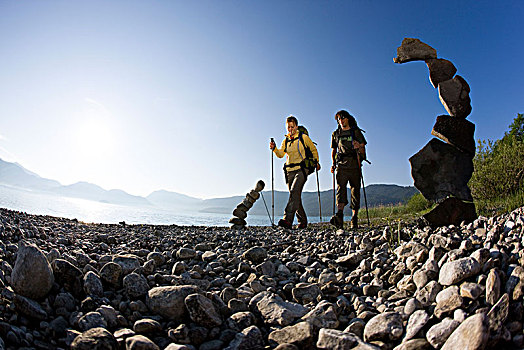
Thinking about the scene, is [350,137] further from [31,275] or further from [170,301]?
[31,275]

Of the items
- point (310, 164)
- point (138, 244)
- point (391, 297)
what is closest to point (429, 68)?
point (310, 164)

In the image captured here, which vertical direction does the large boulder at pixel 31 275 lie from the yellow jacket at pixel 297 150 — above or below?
below

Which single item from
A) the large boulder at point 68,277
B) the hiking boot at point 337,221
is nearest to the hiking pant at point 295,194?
the hiking boot at point 337,221

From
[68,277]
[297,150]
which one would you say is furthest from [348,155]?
[68,277]

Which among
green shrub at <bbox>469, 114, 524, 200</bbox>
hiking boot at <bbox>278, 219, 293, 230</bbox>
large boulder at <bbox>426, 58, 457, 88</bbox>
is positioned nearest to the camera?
large boulder at <bbox>426, 58, 457, 88</bbox>

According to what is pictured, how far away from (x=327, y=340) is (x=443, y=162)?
17.8 ft

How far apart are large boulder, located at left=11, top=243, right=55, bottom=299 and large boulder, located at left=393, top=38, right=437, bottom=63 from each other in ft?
22.4

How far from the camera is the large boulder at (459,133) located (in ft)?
19.6

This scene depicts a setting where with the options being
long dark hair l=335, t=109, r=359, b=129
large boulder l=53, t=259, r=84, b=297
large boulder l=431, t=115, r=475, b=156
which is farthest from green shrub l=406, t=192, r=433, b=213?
large boulder l=53, t=259, r=84, b=297

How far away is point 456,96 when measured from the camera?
610 cm

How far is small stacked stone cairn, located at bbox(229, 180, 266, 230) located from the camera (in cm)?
1220

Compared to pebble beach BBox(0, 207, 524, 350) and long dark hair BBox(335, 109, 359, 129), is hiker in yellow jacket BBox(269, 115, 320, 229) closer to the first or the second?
long dark hair BBox(335, 109, 359, 129)

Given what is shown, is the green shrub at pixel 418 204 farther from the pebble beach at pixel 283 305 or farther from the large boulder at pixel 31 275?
the large boulder at pixel 31 275

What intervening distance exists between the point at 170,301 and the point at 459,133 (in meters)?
6.03
